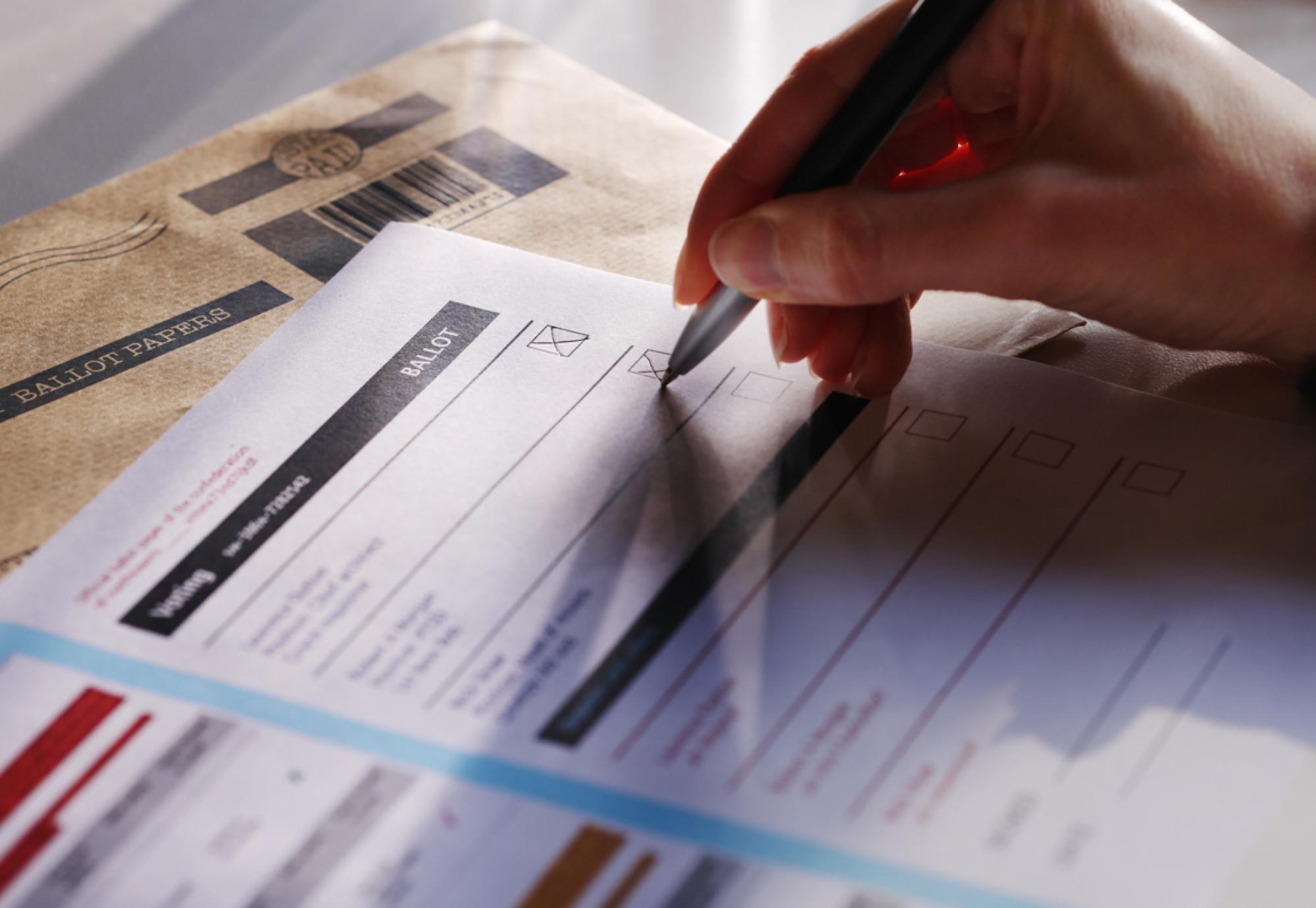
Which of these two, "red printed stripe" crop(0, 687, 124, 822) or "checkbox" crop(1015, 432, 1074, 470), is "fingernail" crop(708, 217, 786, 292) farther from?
"red printed stripe" crop(0, 687, 124, 822)

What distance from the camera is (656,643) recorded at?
36cm

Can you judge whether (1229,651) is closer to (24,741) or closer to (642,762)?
(642,762)

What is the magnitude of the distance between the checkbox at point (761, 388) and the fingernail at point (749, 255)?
0.04 m

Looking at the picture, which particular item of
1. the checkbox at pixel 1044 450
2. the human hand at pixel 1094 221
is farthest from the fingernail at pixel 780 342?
the checkbox at pixel 1044 450

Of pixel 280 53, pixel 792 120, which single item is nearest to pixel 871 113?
pixel 792 120

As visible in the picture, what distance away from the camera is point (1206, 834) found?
31 centimetres

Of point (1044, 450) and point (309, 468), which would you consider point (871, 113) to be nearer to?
point (1044, 450)

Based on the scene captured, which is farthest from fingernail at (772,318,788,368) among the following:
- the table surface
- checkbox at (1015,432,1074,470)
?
the table surface

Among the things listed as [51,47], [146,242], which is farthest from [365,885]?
[51,47]

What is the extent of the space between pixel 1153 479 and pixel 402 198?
1.25ft

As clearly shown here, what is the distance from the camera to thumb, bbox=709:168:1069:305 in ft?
1.35

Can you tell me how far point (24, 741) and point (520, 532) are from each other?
0.55 feet

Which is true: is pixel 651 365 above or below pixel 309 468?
above

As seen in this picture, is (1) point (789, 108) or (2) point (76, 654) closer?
(2) point (76, 654)
